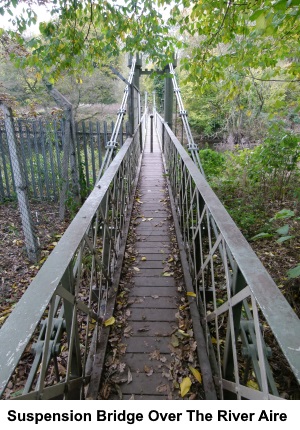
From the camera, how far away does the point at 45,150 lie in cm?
588

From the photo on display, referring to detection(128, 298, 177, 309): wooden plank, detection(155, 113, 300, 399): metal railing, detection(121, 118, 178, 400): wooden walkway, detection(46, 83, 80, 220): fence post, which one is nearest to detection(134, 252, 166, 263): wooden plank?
detection(121, 118, 178, 400): wooden walkway

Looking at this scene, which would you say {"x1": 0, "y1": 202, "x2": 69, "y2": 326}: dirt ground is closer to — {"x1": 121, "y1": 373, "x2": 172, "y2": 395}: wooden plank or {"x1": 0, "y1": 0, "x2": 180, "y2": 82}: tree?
{"x1": 121, "y1": 373, "x2": 172, "y2": 395}: wooden plank

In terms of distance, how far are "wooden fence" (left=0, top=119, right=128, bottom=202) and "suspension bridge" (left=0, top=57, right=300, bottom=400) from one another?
2.56m

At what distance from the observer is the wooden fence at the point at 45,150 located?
18.7ft

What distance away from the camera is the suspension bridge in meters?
0.98

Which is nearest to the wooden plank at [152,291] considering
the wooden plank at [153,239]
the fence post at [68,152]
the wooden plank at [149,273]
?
the wooden plank at [149,273]

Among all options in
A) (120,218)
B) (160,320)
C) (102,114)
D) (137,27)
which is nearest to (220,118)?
(102,114)

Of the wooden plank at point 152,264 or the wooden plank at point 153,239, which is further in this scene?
the wooden plank at point 153,239

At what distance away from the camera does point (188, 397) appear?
66.2 inches

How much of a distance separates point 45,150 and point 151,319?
189 inches

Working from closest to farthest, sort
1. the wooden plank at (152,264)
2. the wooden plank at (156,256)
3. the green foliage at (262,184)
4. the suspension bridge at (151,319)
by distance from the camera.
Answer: the suspension bridge at (151,319) → the wooden plank at (152,264) → the wooden plank at (156,256) → the green foliage at (262,184)

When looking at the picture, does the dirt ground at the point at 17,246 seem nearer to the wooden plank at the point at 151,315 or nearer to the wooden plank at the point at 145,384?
the wooden plank at the point at 151,315

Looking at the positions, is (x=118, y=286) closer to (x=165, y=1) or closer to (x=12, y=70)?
(x=165, y=1)
